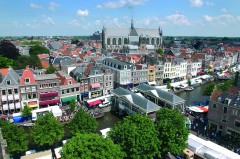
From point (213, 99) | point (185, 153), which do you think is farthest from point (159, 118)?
point (213, 99)

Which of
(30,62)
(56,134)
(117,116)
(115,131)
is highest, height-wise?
(30,62)

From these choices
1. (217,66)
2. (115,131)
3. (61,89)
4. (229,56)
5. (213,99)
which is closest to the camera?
(115,131)

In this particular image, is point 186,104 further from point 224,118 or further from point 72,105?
point 72,105

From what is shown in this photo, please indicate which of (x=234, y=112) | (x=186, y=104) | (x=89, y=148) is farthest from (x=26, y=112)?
(x=186, y=104)

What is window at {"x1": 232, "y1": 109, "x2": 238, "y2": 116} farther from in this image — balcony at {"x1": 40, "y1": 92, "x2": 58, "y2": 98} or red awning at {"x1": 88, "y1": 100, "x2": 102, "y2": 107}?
balcony at {"x1": 40, "y1": 92, "x2": 58, "y2": 98}

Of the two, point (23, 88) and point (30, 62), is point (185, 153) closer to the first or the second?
point (23, 88)

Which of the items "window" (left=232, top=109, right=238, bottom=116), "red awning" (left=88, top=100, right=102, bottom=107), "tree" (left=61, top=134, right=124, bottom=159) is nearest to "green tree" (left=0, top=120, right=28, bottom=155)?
"tree" (left=61, top=134, right=124, bottom=159)

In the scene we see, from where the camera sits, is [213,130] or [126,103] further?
[126,103]

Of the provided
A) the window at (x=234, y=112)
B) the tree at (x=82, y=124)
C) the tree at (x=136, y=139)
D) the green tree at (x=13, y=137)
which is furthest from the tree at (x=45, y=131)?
the window at (x=234, y=112)
